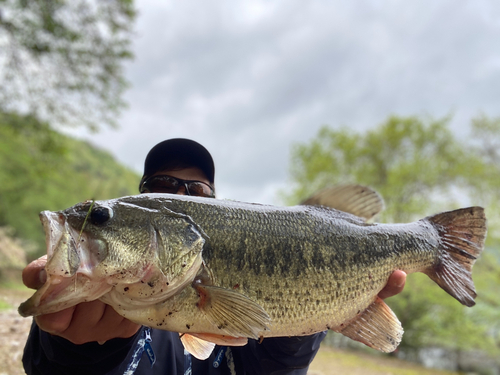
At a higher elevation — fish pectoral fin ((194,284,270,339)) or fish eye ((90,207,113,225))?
fish eye ((90,207,113,225))

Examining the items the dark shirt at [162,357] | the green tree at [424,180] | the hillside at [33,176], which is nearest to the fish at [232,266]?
the dark shirt at [162,357]

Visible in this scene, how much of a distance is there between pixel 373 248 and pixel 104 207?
147 centimetres

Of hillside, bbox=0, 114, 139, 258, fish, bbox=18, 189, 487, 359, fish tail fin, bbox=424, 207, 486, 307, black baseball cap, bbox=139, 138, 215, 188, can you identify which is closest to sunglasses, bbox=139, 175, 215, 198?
black baseball cap, bbox=139, 138, 215, 188

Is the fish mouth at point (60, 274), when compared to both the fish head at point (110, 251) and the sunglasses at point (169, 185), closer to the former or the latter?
the fish head at point (110, 251)

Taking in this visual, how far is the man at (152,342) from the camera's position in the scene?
1505 mm

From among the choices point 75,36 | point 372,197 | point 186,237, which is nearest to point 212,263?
point 186,237

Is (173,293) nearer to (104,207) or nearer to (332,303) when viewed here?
(104,207)

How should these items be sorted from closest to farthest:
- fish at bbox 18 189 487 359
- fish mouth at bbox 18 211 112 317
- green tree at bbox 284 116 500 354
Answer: fish mouth at bbox 18 211 112 317 → fish at bbox 18 189 487 359 → green tree at bbox 284 116 500 354

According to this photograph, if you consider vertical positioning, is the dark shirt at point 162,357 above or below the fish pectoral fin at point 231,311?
below

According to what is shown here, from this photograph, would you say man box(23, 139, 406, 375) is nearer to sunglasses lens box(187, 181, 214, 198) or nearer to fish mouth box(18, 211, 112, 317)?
sunglasses lens box(187, 181, 214, 198)

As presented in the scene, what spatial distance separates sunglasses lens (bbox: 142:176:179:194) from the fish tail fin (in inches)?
73.8

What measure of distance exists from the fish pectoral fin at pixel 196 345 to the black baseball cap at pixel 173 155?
1.41 meters

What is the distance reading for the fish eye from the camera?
53.6 inches

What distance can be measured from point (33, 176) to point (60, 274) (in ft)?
37.8
